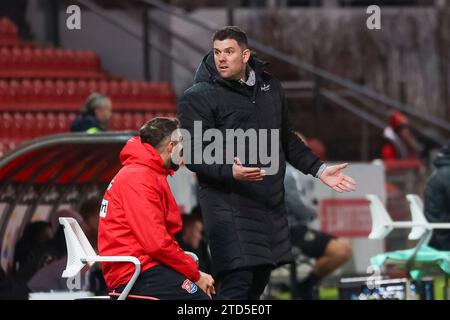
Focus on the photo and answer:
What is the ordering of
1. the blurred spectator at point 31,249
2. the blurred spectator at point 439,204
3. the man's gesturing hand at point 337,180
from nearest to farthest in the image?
the man's gesturing hand at point 337,180
the blurred spectator at point 439,204
the blurred spectator at point 31,249

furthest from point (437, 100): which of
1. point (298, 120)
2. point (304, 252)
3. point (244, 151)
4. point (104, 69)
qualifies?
point (244, 151)

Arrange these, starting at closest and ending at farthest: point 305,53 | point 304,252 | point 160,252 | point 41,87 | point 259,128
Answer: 1. point 160,252
2. point 259,128
3. point 304,252
4. point 41,87
5. point 305,53

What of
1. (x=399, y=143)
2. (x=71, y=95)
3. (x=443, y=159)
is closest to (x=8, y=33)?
(x=71, y=95)

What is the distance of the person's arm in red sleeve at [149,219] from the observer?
25.9 ft

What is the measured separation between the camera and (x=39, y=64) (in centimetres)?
1956

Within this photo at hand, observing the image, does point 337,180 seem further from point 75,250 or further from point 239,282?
point 75,250

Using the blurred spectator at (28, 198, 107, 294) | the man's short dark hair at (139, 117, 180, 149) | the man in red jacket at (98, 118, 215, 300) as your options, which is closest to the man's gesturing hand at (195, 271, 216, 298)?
the man in red jacket at (98, 118, 215, 300)

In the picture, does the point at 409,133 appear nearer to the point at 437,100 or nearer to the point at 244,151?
the point at 437,100

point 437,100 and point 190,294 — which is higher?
point 190,294

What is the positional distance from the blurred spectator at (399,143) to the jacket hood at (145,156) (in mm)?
11481

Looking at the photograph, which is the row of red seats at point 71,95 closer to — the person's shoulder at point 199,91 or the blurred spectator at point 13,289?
the blurred spectator at point 13,289

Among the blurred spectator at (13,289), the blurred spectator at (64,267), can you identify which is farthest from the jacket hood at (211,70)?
the blurred spectator at (13,289)

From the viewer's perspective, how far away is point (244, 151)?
862 cm

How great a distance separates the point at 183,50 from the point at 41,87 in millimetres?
3751
